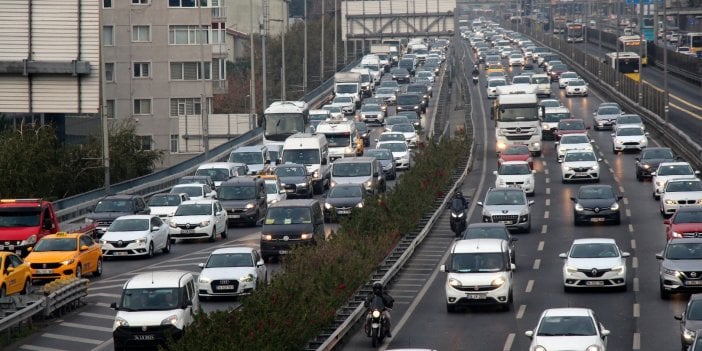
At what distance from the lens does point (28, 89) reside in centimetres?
5572

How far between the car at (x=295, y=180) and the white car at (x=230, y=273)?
22473 mm

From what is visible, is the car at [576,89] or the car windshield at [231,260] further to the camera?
the car at [576,89]

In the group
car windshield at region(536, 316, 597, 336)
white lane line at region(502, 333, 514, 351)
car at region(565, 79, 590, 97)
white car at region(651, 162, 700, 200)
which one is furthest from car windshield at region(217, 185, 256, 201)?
car at region(565, 79, 590, 97)

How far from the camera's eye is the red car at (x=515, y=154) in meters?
64.3

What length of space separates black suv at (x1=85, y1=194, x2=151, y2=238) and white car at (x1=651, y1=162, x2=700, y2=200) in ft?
61.7

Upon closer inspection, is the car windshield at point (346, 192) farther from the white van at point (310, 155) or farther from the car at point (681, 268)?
the car at point (681, 268)

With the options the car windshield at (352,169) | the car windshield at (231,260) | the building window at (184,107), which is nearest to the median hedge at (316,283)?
the car windshield at (231,260)

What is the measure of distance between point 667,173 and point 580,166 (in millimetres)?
6142

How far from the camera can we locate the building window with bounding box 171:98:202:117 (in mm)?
115375

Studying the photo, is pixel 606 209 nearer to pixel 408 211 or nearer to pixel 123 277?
pixel 408 211

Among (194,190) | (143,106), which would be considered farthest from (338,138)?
(143,106)

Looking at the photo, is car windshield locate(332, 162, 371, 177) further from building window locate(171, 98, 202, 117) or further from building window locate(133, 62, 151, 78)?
building window locate(171, 98, 202, 117)

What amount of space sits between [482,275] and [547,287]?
13.9 feet

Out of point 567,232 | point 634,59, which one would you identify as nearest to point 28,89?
point 567,232
